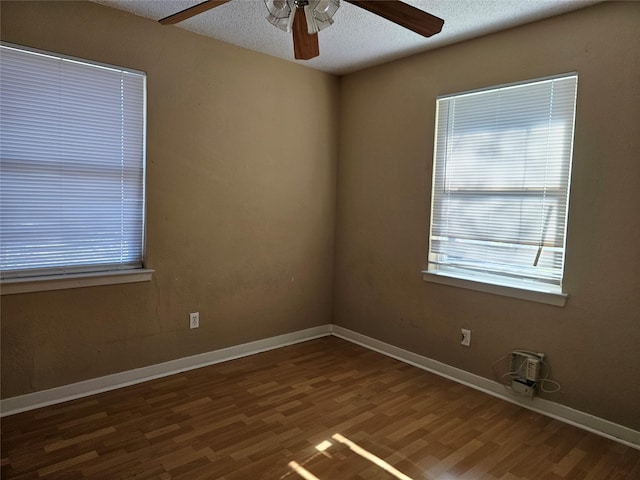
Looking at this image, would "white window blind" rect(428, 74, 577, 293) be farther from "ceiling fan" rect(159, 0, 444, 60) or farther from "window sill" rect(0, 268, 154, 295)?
"window sill" rect(0, 268, 154, 295)

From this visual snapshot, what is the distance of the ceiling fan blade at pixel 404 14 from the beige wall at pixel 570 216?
1.23m

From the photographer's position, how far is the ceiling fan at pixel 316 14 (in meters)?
1.80

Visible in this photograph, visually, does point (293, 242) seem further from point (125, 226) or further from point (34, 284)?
point (34, 284)

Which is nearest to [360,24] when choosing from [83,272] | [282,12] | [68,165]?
[282,12]

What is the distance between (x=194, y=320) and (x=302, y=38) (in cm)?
226

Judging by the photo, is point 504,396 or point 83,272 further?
point 504,396

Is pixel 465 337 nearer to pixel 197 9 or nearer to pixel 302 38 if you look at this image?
pixel 302 38

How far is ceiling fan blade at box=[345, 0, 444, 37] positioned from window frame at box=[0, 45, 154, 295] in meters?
1.86

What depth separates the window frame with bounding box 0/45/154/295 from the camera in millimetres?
2564

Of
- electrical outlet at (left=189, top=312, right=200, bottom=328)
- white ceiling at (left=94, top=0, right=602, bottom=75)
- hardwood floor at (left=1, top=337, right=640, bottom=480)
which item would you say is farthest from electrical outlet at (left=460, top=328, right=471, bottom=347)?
white ceiling at (left=94, top=0, right=602, bottom=75)

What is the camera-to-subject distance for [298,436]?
2.47m

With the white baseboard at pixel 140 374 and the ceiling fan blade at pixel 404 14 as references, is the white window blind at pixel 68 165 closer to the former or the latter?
the white baseboard at pixel 140 374

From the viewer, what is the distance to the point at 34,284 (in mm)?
2619

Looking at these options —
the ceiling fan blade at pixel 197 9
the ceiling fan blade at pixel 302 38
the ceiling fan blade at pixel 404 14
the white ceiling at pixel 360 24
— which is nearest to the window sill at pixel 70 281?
the ceiling fan blade at pixel 197 9
